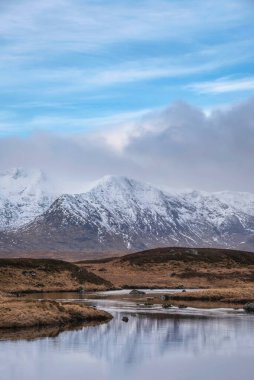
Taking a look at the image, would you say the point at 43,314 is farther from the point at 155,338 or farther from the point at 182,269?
the point at 182,269

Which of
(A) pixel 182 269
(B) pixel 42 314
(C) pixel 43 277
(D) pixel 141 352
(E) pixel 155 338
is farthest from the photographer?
(A) pixel 182 269

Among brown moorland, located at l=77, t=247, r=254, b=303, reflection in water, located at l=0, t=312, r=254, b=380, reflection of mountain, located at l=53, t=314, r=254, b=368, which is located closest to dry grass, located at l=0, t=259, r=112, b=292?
brown moorland, located at l=77, t=247, r=254, b=303

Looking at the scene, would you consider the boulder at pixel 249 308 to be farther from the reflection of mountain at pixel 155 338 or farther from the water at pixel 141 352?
the reflection of mountain at pixel 155 338

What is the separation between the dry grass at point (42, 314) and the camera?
59.3 metres

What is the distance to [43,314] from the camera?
6162 cm

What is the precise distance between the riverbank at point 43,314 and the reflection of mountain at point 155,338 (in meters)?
2.92

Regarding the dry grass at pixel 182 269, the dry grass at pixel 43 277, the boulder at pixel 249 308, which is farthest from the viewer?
the dry grass at pixel 182 269

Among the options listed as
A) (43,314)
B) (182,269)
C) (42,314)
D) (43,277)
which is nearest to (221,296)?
(43,277)

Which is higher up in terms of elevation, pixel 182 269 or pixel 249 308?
pixel 182 269

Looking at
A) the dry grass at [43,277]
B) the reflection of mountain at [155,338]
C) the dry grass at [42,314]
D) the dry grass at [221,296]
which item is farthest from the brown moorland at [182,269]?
the dry grass at [42,314]

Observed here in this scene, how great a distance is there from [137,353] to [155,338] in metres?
7.73

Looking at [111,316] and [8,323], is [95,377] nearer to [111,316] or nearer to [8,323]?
[8,323]

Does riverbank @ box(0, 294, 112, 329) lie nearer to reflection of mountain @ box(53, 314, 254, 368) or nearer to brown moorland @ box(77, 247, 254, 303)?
reflection of mountain @ box(53, 314, 254, 368)

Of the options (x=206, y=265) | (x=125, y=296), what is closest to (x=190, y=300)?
(x=125, y=296)
